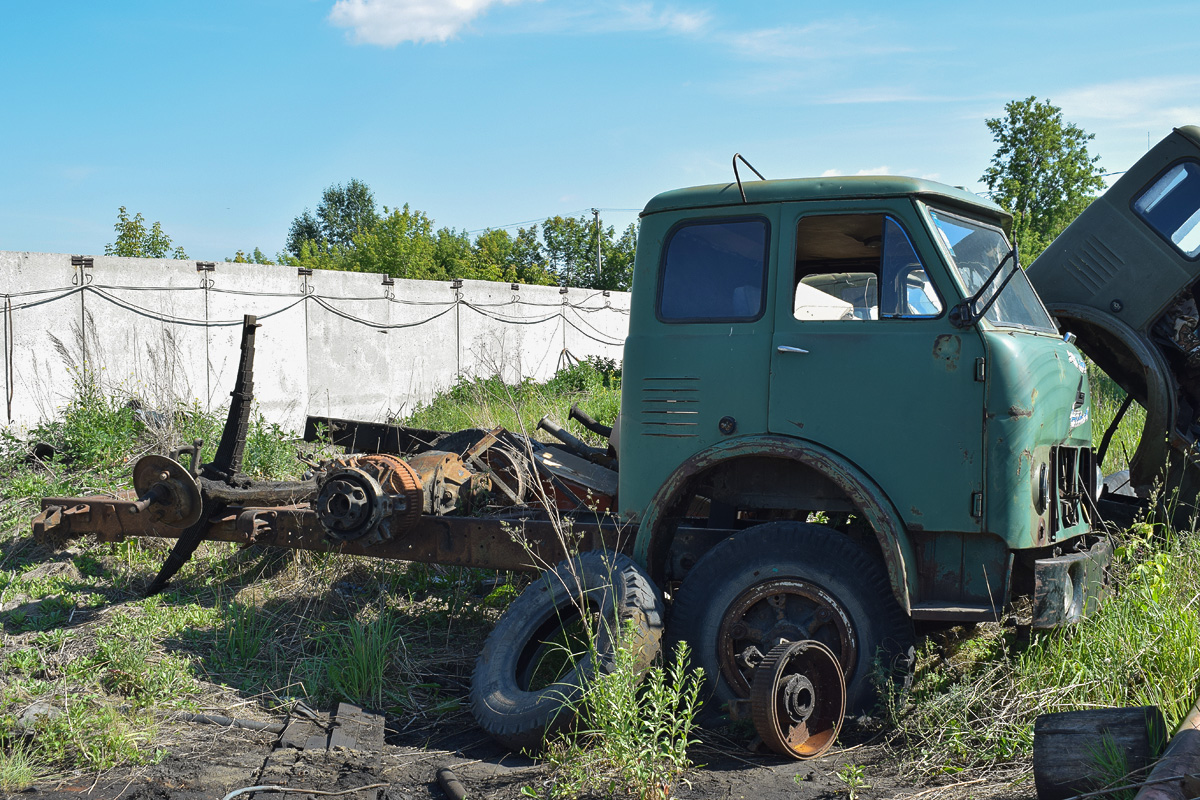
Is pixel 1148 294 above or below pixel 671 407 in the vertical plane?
above

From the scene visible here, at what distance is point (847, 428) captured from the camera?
404 cm

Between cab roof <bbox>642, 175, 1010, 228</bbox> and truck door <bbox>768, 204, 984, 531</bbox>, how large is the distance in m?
0.07

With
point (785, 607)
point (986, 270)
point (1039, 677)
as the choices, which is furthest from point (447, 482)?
point (1039, 677)

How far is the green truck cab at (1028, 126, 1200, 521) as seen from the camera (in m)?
5.89

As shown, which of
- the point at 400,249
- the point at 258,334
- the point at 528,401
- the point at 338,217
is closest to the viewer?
the point at 258,334


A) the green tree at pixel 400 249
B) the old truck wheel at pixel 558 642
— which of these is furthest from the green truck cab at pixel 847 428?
the green tree at pixel 400 249

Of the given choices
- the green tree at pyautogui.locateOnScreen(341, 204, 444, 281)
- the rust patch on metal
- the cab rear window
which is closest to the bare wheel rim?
the rust patch on metal

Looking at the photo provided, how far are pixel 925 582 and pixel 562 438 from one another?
3.12 meters

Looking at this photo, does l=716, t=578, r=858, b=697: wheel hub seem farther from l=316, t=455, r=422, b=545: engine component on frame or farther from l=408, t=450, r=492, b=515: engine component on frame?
l=408, t=450, r=492, b=515: engine component on frame

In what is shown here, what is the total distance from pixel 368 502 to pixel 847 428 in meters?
2.50

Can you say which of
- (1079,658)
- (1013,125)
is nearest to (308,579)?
(1079,658)

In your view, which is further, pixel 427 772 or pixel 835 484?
pixel 835 484

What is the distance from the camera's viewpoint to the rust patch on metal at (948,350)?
387 centimetres

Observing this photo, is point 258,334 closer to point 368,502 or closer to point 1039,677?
point 368,502
